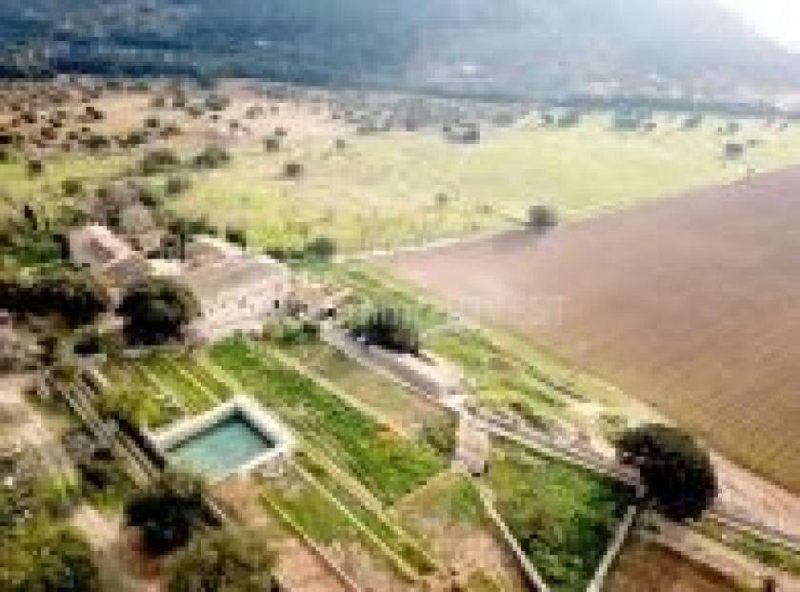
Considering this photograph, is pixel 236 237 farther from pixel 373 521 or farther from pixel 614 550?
pixel 614 550

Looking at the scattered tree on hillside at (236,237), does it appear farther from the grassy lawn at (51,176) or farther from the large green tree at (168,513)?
the large green tree at (168,513)

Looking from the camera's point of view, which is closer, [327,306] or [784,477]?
[784,477]

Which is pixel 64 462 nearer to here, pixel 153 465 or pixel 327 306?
pixel 153 465

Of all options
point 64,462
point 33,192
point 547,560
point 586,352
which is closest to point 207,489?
point 64,462

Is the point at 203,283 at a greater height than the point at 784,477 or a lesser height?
greater

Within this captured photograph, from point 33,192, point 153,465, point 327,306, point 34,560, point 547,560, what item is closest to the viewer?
point 34,560

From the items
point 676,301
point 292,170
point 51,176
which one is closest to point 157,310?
point 676,301
